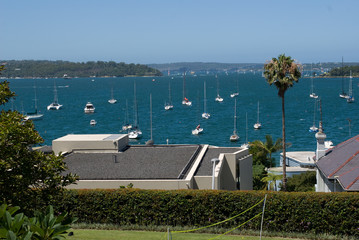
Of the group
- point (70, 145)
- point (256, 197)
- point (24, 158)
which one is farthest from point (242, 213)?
point (70, 145)

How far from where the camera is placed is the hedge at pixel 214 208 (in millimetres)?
21844

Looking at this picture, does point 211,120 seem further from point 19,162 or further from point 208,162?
point 19,162

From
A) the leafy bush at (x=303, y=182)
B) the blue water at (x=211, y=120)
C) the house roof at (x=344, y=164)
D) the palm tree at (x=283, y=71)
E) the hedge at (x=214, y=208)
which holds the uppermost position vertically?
the palm tree at (x=283, y=71)

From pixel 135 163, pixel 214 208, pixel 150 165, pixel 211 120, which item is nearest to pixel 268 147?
pixel 135 163

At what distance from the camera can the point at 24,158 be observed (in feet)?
42.8

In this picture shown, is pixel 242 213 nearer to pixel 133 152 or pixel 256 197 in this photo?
pixel 256 197

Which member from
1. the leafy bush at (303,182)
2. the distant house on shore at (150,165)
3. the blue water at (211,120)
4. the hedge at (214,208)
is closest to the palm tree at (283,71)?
the distant house on shore at (150,165)

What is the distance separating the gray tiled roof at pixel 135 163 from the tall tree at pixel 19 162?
1629 centimetres

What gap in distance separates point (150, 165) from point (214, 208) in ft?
35.1

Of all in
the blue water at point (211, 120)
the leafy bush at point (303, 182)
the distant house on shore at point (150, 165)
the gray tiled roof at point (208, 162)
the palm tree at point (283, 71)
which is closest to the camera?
the distant house on shore at point (150, 165)

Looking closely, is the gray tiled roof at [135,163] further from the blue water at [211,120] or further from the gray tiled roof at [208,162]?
the blue water at [211,120]

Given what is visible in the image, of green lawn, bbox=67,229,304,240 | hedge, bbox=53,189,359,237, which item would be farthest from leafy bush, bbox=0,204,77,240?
hedge, bbox=53,189,359,237

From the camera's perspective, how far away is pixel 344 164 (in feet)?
86.9

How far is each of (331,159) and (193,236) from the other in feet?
40.3
